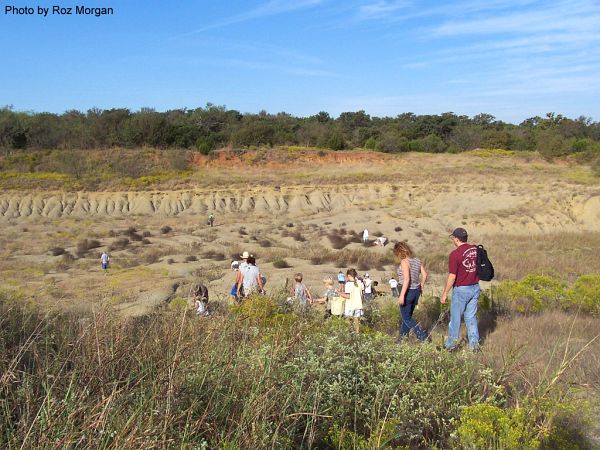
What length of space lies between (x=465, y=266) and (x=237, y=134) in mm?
55425

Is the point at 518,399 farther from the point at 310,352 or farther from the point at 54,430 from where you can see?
the point at 54,430

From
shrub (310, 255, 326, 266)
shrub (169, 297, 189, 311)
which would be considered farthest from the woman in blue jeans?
shrub (310, 255, 326, 266)

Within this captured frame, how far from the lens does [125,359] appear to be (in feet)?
13.6

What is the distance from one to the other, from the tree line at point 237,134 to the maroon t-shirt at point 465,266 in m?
50.1

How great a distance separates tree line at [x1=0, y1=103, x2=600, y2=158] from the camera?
5738cm

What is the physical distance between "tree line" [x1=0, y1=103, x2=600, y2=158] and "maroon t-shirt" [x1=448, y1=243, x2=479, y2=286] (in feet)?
164

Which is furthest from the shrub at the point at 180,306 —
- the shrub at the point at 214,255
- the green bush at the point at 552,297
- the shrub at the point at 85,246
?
the shrub at the point at 85,246

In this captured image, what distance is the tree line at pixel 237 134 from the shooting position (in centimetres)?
5738

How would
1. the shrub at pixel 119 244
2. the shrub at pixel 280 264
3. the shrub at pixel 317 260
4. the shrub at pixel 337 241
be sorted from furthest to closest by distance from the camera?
the shrub at pixel 119 244, the shrub at pixel 337 241, the shrub at pixel 317 260, the shrub at pixel 280 264

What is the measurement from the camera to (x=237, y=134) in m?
60.9

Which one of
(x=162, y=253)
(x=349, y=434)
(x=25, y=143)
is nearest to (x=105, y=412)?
(x=349, y=434)

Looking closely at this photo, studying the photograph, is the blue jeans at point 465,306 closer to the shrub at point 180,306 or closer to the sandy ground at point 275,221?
the shrub at point 180,306

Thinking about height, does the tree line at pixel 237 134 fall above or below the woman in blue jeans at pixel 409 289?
above

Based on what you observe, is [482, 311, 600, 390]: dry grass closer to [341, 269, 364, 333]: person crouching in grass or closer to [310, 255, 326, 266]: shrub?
[341, 269, 364, 333]: person crouching in grass
